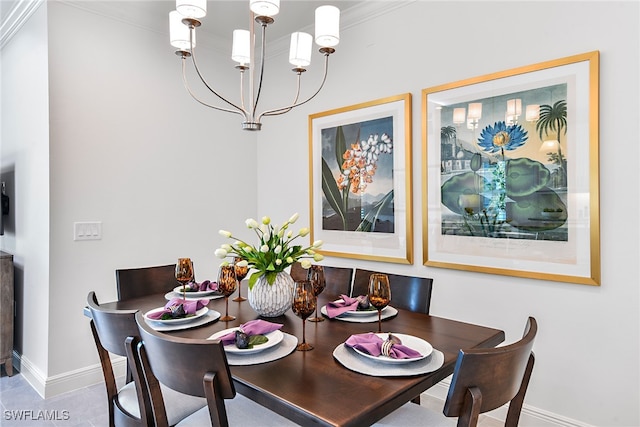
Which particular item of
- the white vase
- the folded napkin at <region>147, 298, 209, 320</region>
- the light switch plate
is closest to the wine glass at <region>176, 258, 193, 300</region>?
the folded napkin at <region>147, 298, 209, 320</region>

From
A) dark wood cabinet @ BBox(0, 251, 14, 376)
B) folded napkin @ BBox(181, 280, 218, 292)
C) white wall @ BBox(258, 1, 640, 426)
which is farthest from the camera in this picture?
dark wood cabinet @ BBox(0, 251, 14, 376)

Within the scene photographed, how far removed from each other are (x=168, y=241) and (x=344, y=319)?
201 cm

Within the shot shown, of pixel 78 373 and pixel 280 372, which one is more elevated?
pixel 280 372

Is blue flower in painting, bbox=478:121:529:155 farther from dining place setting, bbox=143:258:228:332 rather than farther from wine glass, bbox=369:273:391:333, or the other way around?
dining place setting, bbox=143:258:228:332

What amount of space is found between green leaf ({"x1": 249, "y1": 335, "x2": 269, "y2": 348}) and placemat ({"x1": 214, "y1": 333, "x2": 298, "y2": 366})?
0.04 m

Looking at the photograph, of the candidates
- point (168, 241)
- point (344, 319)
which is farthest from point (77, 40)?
point (344, 319)

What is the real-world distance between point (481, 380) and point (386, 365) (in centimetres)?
29

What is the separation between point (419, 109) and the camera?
103 inches

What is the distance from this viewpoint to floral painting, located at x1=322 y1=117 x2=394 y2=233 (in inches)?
110

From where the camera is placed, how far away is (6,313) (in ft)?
9.65

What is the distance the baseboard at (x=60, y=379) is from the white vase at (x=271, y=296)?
1.81m

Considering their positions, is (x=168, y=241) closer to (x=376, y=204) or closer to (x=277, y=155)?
(x=277, y=155)

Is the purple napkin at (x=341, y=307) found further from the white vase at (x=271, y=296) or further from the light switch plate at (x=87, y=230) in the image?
the light switch plate at (x=87, y=230)

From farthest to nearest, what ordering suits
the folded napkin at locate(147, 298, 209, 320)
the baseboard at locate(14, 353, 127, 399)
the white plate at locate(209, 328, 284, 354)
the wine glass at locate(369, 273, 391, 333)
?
the baseboard at locate(14, 353, 127, 399) < the folded napkin at locate(147, 298, 209, 320) < the wine glass at locate(369, 273, 391, 333) < the white plate at locate(209, 328, 284, 354)
